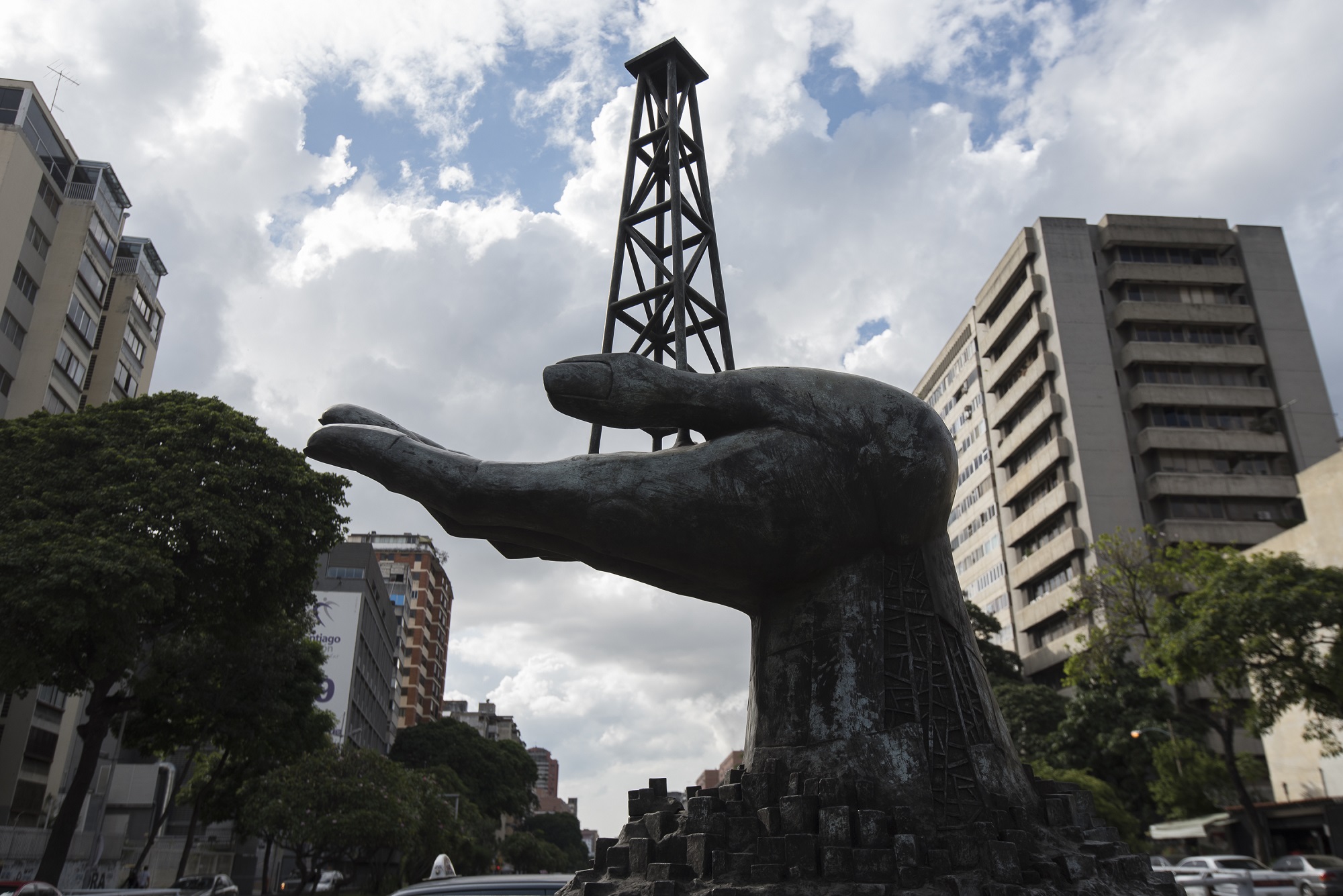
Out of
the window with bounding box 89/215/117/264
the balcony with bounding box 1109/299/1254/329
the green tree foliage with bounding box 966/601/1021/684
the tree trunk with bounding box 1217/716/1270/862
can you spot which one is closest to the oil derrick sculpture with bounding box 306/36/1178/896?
the tree trunk with bounding box 1217/716/1270/862

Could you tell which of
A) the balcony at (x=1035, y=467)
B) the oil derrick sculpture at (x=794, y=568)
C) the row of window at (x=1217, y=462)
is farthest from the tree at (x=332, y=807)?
the row of window at (x=1217, y=462)

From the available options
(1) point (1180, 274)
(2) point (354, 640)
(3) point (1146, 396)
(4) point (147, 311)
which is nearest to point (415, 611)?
(2) point (354, 640)

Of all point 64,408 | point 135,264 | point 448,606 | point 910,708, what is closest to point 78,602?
point 910,708

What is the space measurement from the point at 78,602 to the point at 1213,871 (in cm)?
2078

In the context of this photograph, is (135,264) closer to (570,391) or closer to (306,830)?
(306,830)

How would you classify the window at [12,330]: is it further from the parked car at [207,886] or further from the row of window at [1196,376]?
the row of window at [1196,376]

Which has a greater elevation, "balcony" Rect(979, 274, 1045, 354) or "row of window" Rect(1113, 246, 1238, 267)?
"row of window" Rect(1113, 246, 1238, 267)

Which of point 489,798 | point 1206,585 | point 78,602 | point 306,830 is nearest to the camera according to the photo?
point 78,602

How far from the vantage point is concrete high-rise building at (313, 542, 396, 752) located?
153 feet

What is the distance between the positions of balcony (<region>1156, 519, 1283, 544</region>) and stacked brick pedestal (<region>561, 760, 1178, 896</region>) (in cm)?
4166

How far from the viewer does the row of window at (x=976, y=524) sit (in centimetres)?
5466

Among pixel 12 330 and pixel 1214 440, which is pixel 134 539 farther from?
pixel 1214 440

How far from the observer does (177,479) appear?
1819 centimetres

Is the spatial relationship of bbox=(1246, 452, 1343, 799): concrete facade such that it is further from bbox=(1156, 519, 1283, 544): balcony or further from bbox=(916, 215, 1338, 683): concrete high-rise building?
bbox=(916, 215, 1338, 683): concrete high-rise building
